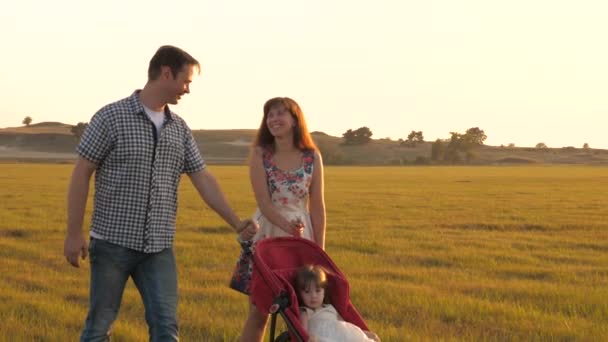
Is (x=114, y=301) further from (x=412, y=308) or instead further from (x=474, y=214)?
(x=474, y=214)

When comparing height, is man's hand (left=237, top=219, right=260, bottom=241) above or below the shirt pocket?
below

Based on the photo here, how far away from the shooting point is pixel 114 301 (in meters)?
4.61

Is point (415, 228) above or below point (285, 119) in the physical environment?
below

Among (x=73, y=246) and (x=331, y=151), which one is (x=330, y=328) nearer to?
(x=73, y=246)

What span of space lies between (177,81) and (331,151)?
122 m

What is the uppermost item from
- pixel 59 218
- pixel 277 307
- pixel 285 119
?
pixel 285 119

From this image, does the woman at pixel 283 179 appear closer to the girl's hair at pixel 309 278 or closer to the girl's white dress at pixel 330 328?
the girl's hair at pixel 309 278

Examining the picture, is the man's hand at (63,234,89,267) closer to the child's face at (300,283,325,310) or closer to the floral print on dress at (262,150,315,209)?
the child's face at (300,283,325,310)

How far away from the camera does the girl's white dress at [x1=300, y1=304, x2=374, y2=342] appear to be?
4707 mm

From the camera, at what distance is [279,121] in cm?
543

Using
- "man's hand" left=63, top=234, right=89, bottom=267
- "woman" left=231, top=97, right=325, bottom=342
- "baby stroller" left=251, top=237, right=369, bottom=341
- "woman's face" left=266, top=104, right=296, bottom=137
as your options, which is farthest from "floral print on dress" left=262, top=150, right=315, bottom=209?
"man's hand" left=63, top=234, right=89, bottom=267

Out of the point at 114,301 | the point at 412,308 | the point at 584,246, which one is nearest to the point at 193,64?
the point at 114,301

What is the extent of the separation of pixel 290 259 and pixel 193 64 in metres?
1.43

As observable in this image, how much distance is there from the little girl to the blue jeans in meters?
0.77
